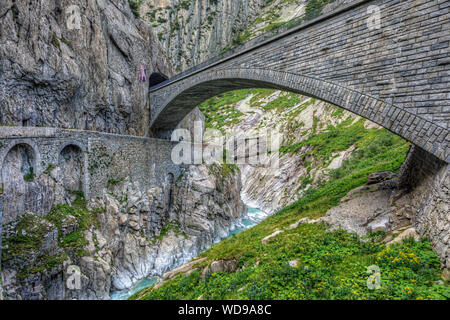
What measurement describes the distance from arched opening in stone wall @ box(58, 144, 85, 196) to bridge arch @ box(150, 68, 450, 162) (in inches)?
416

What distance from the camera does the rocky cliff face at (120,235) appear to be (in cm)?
827

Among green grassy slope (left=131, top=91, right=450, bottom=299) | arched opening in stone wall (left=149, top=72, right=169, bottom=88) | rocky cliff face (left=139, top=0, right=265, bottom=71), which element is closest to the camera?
green grassy slope (left=131, top=91, right=450, bottom=299)

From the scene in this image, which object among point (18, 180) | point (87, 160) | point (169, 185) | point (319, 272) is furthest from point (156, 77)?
point (319, 272)

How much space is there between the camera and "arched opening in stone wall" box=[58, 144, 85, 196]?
36.8 feet

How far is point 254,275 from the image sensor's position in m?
5.07

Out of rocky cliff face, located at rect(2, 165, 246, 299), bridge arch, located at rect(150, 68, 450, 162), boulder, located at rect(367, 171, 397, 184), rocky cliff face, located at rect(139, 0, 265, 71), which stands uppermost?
rocky cliff face, located at rect(139, 0, 265, 71)

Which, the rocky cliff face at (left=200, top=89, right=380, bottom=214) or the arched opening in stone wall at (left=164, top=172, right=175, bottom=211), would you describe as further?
the rocky cliff face at (left=200, top=89, right=380, bottom=214)

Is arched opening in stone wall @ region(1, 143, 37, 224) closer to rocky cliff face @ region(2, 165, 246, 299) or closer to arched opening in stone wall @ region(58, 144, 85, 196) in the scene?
rocky cliff face @ region(2, 165, 246, 299)

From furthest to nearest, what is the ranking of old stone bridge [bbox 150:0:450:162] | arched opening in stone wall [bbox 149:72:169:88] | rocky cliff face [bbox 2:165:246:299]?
arched opening in stone wall [bbox 149:72:169:88], rocky cliff face [bbox 2:165:246:299], old stone bridge [bbox 150:0:450:162]

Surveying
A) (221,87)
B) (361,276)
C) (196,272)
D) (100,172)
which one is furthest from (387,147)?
(100,172)

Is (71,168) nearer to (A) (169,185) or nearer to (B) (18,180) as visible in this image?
(B) (18,180)

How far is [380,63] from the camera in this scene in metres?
7.41

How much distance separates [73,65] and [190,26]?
43.0 meters

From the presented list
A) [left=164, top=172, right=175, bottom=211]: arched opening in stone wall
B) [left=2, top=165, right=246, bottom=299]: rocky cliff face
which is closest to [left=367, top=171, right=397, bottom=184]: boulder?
[left=2, top=165, right=246, bottom=299]: rocky cliff face
